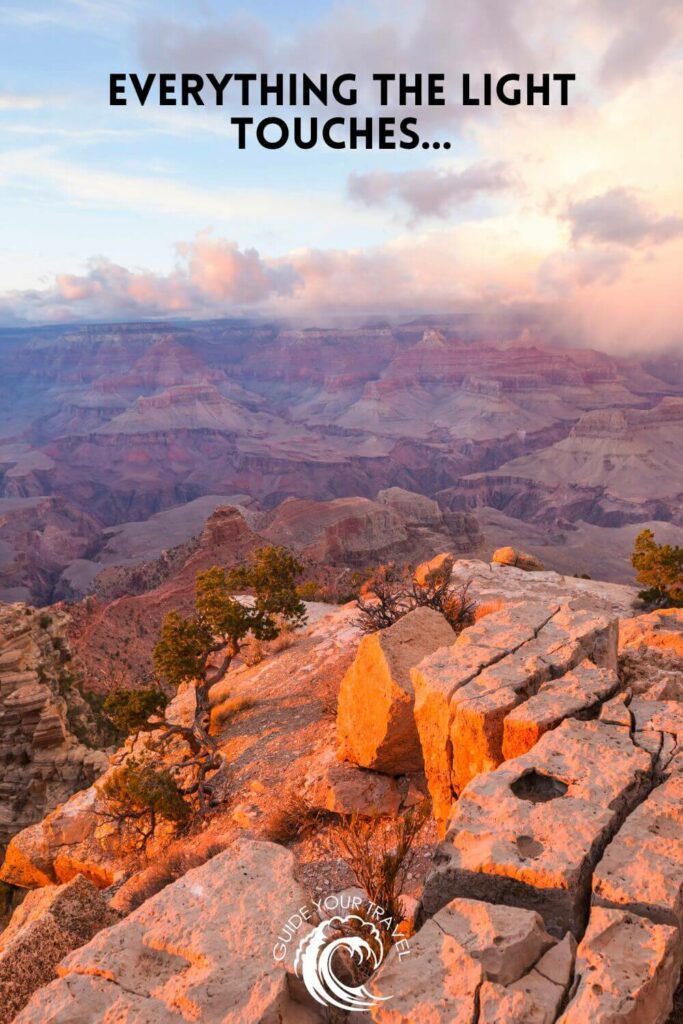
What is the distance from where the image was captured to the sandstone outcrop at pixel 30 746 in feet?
73.3

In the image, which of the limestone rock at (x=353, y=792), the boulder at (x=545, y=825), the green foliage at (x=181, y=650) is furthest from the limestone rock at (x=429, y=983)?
the green foliage at (x=181, y=650)

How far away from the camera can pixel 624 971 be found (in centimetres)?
445

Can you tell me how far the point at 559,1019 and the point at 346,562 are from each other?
7384 centimetres

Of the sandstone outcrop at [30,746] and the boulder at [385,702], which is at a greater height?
the boulder at [385,702]

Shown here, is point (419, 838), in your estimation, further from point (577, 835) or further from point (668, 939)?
point (668, 939)

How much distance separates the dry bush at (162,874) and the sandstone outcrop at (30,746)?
46.2 ft

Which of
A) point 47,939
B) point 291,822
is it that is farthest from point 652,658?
point 47,939

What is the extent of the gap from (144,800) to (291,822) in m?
3.94

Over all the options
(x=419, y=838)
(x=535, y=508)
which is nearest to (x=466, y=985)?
(x=419, y=838)

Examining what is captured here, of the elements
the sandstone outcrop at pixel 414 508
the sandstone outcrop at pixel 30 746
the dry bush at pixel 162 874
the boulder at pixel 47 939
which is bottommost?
the sandstone outcrop at pixel 414 508

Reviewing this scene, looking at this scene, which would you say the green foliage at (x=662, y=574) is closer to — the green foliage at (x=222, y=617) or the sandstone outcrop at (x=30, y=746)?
the green foliage at (x=222, y=617)

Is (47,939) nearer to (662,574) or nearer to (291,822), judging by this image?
(291,822)

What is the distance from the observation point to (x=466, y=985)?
4.45 m

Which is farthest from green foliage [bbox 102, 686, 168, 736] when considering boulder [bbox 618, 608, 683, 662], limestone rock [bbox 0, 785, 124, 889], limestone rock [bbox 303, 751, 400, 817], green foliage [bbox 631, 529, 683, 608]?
green foliage [bbox 631, 529, 683, 608]
